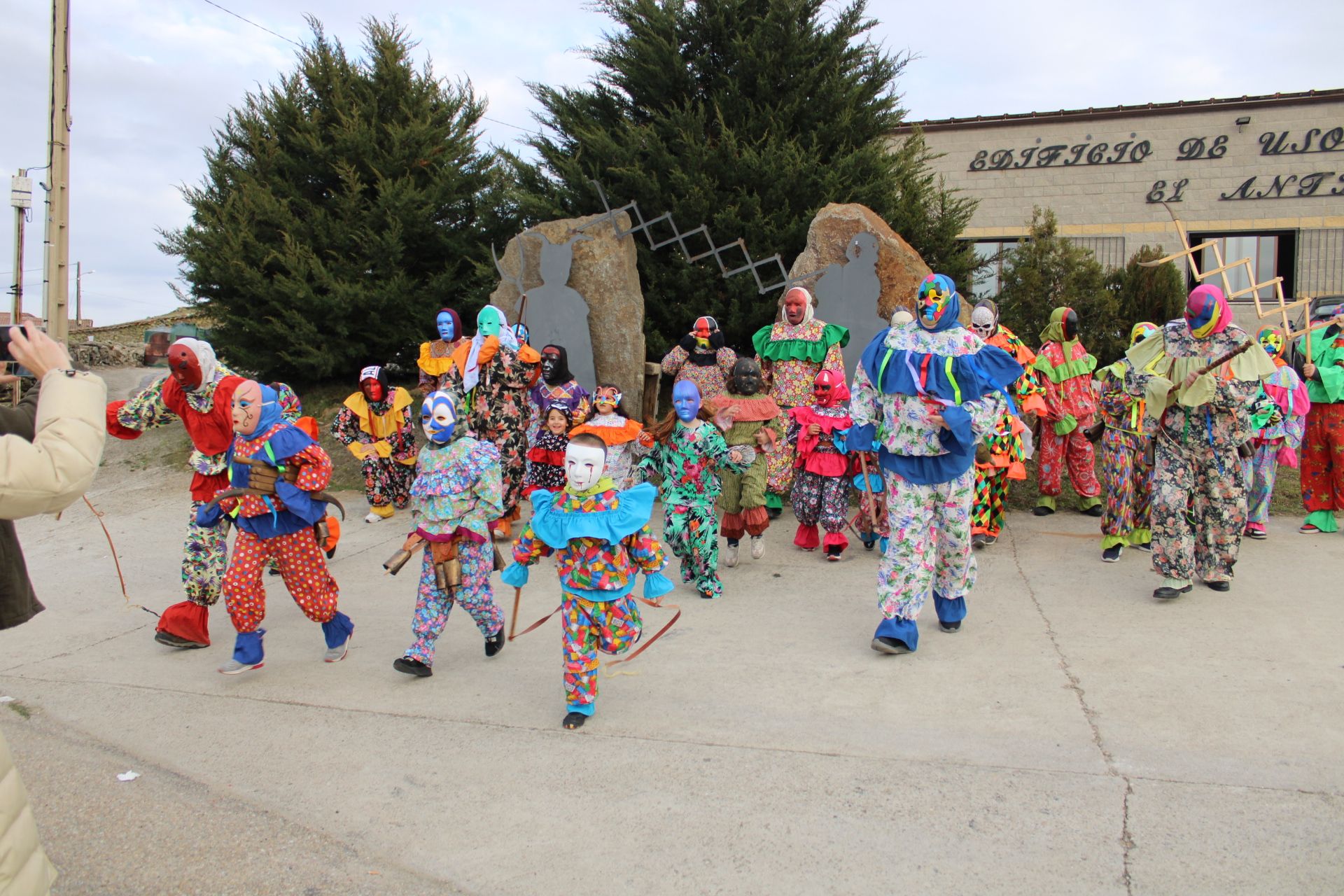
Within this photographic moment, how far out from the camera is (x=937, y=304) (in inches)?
198

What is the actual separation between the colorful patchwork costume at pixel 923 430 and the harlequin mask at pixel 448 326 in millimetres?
4702

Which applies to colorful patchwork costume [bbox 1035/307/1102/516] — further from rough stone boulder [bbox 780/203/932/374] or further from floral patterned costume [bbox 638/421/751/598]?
floral patterned costume [bbox 638/421/751/598]

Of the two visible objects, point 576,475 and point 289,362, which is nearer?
point 576,475

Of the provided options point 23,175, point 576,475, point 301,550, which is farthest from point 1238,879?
point 23,175

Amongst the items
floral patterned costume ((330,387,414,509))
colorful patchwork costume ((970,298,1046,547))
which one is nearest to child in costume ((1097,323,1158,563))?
colorful patchwork costume ((970,298,1046,547))

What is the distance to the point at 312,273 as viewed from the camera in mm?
12188

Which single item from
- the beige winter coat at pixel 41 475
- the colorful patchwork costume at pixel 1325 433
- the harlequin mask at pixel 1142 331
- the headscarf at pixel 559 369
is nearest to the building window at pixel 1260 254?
the colorful patchwork costume at pixel 1325 433

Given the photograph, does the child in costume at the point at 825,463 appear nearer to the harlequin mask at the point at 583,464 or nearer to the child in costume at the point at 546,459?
the child in costume at the point at 546,459

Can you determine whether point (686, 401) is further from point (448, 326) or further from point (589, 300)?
point (589, 300)

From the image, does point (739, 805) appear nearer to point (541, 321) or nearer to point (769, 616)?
point (769, 616)

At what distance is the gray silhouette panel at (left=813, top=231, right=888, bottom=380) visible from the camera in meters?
9.34

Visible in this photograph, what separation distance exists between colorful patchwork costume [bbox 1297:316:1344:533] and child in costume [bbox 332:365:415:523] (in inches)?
310

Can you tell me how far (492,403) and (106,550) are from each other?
3.59m

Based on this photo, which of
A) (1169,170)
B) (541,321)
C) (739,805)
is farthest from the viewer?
(1169,170)
